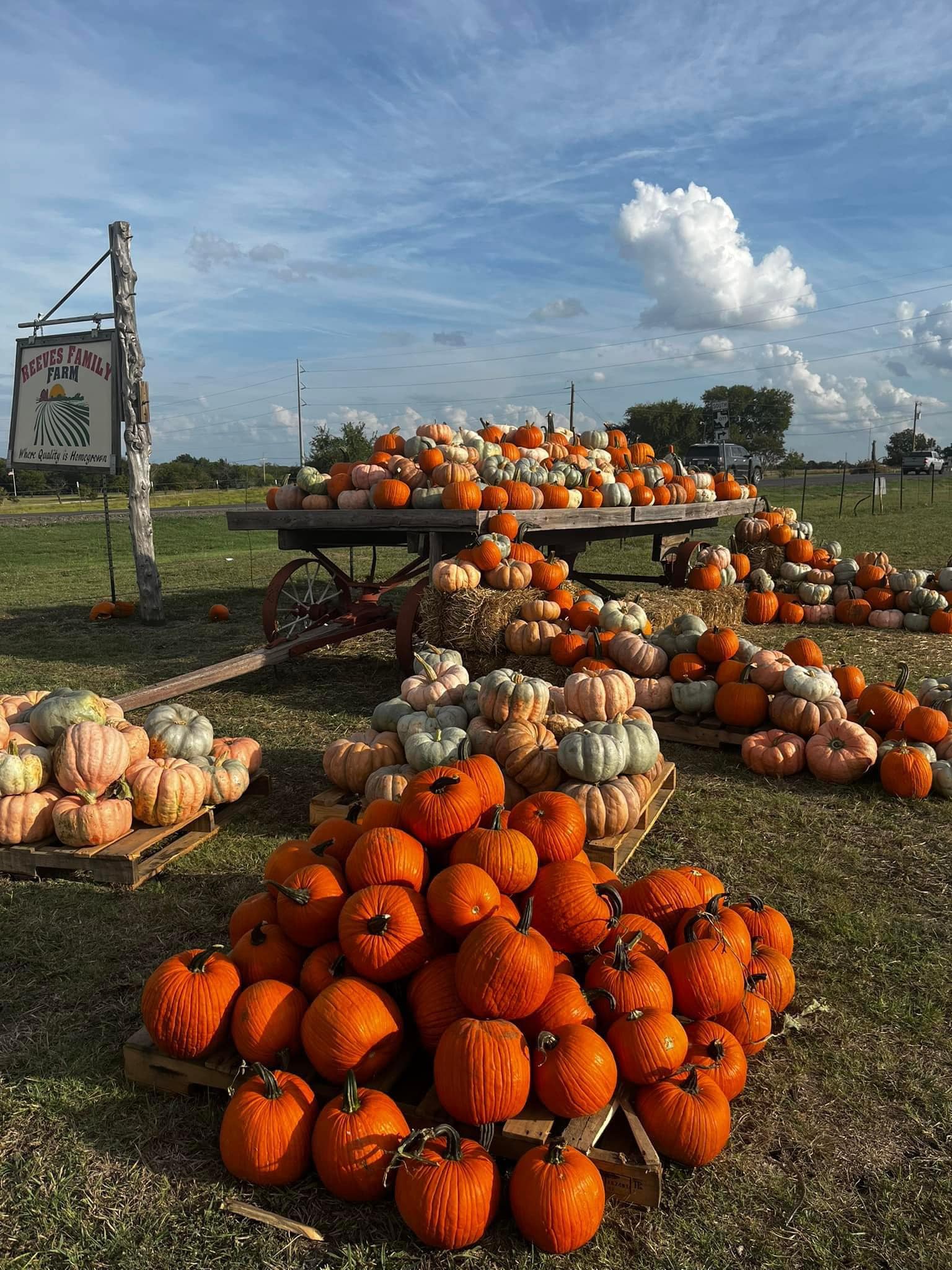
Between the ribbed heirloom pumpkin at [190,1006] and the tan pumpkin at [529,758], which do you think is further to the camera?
the tan pumpkin at [529,758]

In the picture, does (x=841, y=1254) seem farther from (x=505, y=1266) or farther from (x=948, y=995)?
(x=948, y=995)

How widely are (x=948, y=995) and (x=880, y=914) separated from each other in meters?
0.53

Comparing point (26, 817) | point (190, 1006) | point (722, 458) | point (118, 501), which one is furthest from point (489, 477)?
point (118, 501)

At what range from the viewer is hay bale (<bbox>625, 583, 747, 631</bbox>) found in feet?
23.8

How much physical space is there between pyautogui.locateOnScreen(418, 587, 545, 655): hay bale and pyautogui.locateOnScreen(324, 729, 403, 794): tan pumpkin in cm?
194

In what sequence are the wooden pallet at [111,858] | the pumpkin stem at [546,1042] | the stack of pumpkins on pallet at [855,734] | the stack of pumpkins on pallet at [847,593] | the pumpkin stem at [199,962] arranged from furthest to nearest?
the stack of pumpkins on pallet at [847,593] → the stack of pumpkins on pallet at [855,734] → the wooden pallet at [111,858] → the pumpkin stem at [199,962] → the pumpkin stem at [546,1042]

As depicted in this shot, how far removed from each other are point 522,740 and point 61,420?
8793 mm

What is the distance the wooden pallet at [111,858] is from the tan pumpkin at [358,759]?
763 millimetres

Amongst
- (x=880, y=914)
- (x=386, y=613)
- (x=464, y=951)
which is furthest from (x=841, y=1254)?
(x=386, y=613)

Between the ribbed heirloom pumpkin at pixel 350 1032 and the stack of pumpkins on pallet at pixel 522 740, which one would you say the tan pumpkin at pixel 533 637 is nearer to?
the stack of pumpkins on pallet at pixel 522 740

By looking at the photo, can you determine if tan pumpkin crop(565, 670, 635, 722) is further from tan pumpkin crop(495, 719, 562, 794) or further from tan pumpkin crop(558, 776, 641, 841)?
tan pumpkin crop(558, 776, 641, 841)

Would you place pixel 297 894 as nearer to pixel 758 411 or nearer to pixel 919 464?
pixel 919 464

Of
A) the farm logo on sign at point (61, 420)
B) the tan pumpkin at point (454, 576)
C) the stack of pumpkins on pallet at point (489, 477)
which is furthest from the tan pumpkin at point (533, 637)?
the farm logo on sign at point (61, 420)

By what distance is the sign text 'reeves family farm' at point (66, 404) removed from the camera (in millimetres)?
10016
